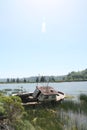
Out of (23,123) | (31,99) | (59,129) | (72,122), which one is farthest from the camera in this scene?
(31,99)

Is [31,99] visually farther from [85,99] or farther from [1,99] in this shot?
[1,99]

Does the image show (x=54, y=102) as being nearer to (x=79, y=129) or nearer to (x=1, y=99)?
(x=79, y=129)

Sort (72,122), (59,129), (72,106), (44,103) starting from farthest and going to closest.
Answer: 1. (44,103)
2. (72,106)
3. (72,122)
4. (59,129)

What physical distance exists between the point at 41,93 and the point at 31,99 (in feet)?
6.28

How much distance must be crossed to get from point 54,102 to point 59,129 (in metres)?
19.4

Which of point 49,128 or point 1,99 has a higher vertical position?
point 1,99

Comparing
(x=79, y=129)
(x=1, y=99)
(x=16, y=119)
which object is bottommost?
(x=79, y=129)

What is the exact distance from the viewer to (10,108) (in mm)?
14375

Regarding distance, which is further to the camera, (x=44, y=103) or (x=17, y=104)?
(x=44, y=103)

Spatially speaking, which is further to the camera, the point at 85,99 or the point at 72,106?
the point at 85,99

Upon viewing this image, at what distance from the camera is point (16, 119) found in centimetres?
1413

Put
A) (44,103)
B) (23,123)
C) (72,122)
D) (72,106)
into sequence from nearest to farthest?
(23,123)
(72,122)
(72,106)
(44,103)

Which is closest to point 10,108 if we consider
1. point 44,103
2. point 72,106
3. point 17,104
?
point 17,104

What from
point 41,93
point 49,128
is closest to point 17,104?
point 49,128
